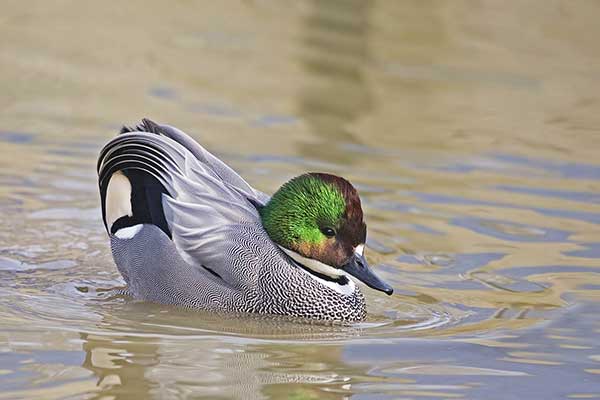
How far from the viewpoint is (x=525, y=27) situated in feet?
42.2

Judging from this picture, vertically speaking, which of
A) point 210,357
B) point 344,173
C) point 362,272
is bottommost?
point 210,357

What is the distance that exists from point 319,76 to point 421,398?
23.0 feet

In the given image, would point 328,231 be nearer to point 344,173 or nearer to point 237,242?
point 237,242

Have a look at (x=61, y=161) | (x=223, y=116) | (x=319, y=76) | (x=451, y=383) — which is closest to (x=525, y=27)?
(x=319, y=76)

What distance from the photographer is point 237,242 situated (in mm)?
6160

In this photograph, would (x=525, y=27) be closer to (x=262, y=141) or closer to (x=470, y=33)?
(x=470, y=33)

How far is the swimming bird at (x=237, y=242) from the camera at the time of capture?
19.9 feet

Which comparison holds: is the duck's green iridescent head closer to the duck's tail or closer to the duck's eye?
the duck's eye

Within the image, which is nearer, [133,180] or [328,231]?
[328,231]

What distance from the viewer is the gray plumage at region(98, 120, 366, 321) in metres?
6.15

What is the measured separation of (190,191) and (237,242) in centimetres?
35

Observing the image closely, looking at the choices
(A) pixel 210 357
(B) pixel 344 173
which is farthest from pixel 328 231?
(B) pixel 344 173

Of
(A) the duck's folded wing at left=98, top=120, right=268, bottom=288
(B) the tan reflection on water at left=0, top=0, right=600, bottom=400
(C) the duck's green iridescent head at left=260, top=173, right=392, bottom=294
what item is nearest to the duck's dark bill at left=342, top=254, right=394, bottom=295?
(C) the duck's green iridescent head at left=260, top=173, right=392, bottom=294

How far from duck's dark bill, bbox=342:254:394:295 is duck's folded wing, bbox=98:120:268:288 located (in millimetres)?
488
